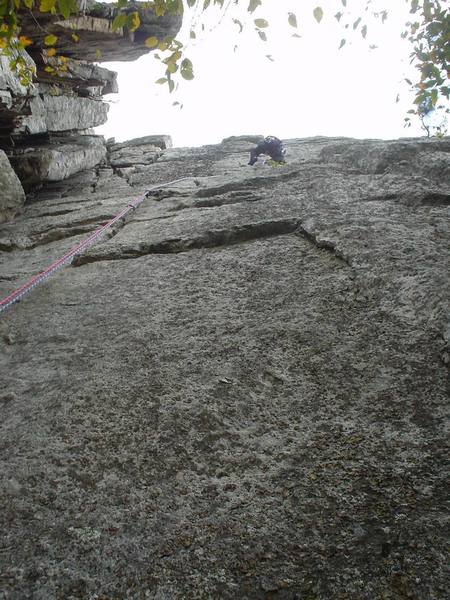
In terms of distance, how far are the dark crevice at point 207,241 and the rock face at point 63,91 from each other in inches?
114

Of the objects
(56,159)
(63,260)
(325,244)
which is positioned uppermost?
(56,159)

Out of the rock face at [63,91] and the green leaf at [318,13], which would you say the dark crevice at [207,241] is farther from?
the rock face at [63,91]

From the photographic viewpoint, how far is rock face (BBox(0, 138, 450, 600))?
1244mm

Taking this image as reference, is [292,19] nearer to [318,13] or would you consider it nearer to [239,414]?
[318,13]

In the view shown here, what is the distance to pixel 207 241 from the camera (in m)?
3.77

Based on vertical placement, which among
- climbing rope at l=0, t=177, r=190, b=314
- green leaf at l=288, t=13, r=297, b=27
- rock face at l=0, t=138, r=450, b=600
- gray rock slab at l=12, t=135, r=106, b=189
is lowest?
rock face at l=0, t=138, r=450, b=600

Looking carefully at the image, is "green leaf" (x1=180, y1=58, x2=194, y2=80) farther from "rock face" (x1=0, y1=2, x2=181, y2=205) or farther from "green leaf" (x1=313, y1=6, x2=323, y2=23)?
"rock face" (x1=0, y1=2, x2=181, y2=205)

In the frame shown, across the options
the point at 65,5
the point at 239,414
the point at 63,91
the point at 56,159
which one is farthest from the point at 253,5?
the point at 63,91

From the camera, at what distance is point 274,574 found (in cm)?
121

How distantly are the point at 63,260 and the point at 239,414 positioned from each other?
91.2 inches

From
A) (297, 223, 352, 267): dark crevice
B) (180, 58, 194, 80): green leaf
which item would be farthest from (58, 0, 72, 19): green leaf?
(297, 223, 352, 267): dark crevice

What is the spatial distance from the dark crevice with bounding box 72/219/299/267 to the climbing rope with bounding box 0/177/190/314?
0.51 ft

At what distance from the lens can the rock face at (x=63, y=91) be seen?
22.1 feet

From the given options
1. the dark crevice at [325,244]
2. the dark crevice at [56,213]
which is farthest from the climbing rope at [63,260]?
the dark crevice at [325,244]
